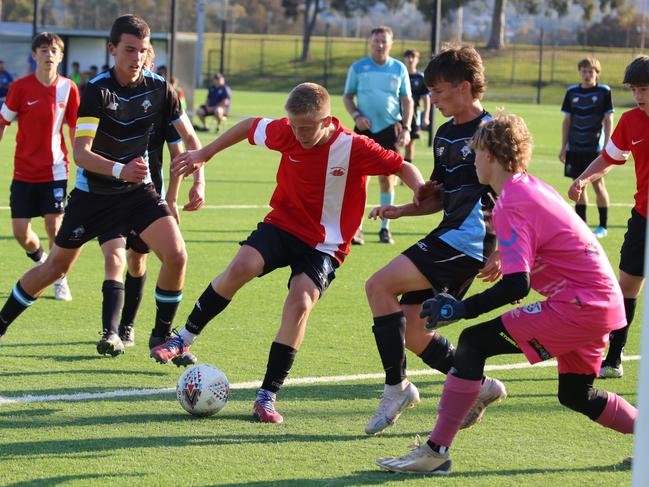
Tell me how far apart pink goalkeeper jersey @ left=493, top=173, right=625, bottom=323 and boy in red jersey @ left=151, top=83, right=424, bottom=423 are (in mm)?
1217

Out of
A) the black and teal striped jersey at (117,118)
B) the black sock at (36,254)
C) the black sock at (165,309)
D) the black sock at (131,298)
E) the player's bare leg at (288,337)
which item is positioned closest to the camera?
the player's bare leg at (288,337)

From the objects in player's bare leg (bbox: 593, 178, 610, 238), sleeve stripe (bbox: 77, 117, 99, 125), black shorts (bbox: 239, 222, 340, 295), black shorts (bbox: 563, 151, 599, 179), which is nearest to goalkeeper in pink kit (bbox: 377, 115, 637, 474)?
black shorts (bbox: 239, 222, 340, 295)

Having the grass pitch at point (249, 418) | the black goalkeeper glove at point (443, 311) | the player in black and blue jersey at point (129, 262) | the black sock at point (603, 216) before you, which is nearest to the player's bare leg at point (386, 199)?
the black sock at point (603, 216)

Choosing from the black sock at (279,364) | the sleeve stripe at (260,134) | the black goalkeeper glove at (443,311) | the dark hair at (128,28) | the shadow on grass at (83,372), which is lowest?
the shadow on grass at (83,372)

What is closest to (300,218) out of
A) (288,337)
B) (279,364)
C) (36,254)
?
(288,337)

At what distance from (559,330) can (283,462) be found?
52.9 inches

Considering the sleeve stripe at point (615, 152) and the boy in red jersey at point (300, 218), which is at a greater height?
the sleeve stripe at point (615, 152)

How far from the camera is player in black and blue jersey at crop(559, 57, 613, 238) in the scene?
42.5 feet

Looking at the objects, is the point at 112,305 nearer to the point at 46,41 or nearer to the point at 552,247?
the point at 46,41

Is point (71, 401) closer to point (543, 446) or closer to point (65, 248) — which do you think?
point (65, 248)

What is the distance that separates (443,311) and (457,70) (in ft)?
5.03

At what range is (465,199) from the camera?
5.41 metres

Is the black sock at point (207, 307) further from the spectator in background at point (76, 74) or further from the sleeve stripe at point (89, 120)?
the spectator in background at point (76, 74)

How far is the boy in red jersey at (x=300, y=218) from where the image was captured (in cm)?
557
